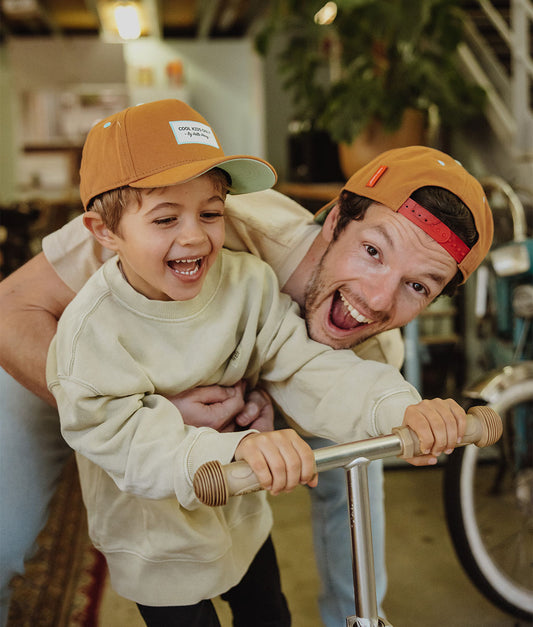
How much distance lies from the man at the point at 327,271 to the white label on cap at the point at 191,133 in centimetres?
19

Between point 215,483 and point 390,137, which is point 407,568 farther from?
point 390,137

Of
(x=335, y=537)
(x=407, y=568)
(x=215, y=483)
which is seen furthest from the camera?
(x=407, y=568)

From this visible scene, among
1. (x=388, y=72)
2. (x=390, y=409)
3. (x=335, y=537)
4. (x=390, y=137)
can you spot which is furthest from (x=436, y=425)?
(x=388, y=72)

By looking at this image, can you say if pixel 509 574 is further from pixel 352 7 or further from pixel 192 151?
pixel 352 7

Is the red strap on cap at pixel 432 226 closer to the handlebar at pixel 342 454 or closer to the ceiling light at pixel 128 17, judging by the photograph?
the handlebar at pixel 342 454

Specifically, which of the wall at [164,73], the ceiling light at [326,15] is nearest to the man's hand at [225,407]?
the ceiling light at [326,15]

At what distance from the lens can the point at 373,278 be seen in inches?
34.7

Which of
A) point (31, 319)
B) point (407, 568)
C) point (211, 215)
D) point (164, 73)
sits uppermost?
point (211, 215)

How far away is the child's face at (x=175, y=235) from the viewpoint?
76 cm

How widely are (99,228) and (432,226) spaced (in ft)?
1.40

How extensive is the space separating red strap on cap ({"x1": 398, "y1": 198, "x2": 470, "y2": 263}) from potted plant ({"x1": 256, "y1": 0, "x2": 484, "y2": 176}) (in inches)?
65.5

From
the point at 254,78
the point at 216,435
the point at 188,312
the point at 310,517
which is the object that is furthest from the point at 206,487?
the point at 254,78


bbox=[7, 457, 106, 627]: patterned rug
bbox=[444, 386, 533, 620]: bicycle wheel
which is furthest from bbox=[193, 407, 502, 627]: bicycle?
bbox=[444, 386, 533, 620]: bicycle wheel

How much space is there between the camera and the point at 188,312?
0.84 meters
